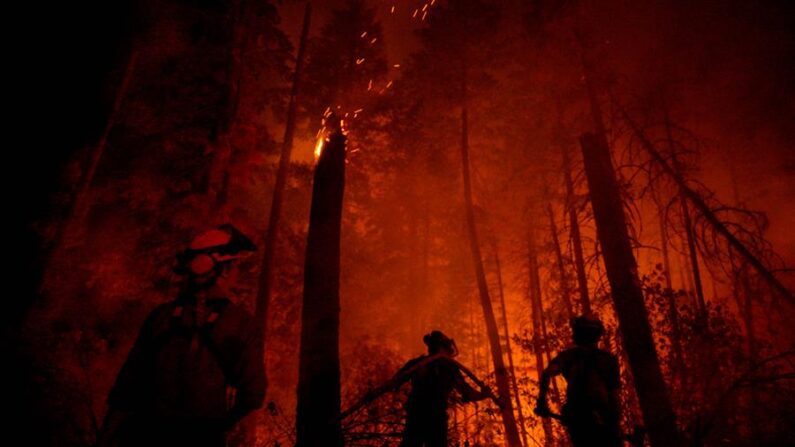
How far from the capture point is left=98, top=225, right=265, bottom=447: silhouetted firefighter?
8.00 ft

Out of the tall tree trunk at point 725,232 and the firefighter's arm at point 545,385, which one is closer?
the firefighter's arm at point 545,385

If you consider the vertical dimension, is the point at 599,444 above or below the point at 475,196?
below

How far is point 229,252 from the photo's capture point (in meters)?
2.88

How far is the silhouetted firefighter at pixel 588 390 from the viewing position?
4.92 m

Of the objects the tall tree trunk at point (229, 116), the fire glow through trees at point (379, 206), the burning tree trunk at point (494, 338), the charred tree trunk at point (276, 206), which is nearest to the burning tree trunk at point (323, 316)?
the fire glow through trees at point (379, 206)

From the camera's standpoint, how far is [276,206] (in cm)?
1425

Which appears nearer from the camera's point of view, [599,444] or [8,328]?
[8,328]

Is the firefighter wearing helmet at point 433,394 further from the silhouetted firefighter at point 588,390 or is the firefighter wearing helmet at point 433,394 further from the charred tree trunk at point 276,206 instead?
the charred tree trunk at point 276,206

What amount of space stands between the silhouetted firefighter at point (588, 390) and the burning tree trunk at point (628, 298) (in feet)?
2.71

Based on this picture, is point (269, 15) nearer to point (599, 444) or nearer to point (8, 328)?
point (8, 328)

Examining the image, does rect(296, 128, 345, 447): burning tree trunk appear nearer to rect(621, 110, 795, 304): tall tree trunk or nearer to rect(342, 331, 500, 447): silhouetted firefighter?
rect(342, 331, 500, 447): silhouetted firefighter

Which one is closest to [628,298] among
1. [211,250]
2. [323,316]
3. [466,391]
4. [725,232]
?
[725,232]

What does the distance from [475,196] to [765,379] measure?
18.3 meters

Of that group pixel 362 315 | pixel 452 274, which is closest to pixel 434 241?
pixel 452 274
